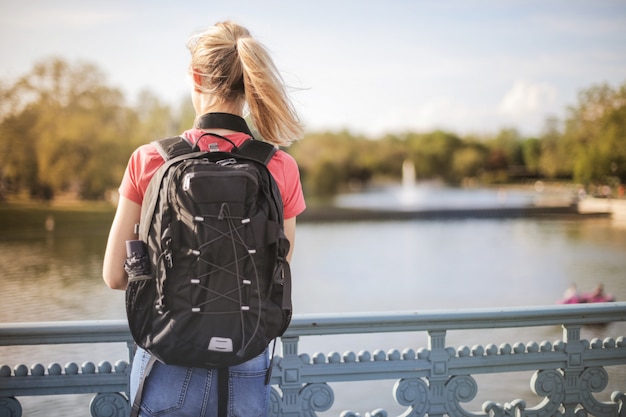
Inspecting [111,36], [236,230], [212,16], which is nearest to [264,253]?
[236,230]

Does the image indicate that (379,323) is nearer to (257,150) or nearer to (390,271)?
(257,150)

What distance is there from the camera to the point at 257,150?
1.30m

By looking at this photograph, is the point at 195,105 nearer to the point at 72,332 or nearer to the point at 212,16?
the point at 72,332

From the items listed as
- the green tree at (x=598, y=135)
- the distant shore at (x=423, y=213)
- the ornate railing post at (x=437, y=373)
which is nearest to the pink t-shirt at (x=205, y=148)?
the ornate railing post at (x=437, y=373)

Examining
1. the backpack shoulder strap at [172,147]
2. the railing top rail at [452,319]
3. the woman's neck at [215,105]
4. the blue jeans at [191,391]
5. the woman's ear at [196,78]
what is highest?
the woman's ear at [196,78]

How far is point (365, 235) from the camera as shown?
1152 inches

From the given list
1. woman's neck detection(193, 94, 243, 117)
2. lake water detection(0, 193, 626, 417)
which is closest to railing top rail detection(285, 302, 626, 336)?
woman's neck detection(193, 94, 243, 117)

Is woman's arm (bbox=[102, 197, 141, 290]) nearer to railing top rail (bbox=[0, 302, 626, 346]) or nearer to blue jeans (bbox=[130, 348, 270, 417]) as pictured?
blue jeans (bbox=[130, 348, 270, 417])

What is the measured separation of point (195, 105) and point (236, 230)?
0.27 meters

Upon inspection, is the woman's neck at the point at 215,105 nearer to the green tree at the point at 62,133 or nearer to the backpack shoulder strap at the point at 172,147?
the backpack shoulder strap at the point at 172,147

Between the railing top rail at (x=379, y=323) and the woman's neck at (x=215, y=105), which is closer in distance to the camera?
the woman's neck at (x=215, y=105)

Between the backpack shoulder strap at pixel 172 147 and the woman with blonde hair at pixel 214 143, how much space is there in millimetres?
14

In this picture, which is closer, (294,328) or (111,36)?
(294,328)

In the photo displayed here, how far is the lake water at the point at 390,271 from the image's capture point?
16672mm
